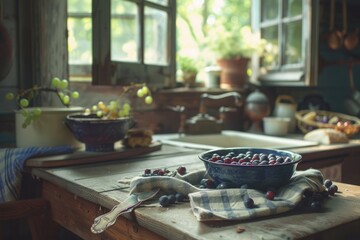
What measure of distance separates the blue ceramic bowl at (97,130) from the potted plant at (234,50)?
1.42 meters

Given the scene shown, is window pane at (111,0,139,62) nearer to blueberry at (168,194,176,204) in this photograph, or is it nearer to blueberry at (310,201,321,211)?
blueberry at (168,194,176,204)

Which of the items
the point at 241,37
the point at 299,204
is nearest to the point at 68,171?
the point at 299,204

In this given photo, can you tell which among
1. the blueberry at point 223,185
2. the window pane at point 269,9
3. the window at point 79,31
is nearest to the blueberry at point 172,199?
the blueberry at point 223,185

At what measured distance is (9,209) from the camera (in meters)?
1.42

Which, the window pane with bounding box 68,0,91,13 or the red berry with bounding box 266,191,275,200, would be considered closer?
the red berry with bounding box 266,191,275,200

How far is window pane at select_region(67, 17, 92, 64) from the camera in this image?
8.13 ft

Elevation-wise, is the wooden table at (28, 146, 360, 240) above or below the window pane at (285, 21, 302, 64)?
Result: below

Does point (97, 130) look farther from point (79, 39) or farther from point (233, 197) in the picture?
point (79, 39)

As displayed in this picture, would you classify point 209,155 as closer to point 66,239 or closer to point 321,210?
point 321,210

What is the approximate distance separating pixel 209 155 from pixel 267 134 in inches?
59.4

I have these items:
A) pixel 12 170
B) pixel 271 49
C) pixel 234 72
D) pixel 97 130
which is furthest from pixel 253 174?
pixel 271 49

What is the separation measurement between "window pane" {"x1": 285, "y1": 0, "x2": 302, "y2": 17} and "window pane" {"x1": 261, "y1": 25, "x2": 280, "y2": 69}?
146 mm

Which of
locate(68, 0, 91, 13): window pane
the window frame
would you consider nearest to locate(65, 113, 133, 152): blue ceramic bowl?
the window frame

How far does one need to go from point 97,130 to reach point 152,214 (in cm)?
76
